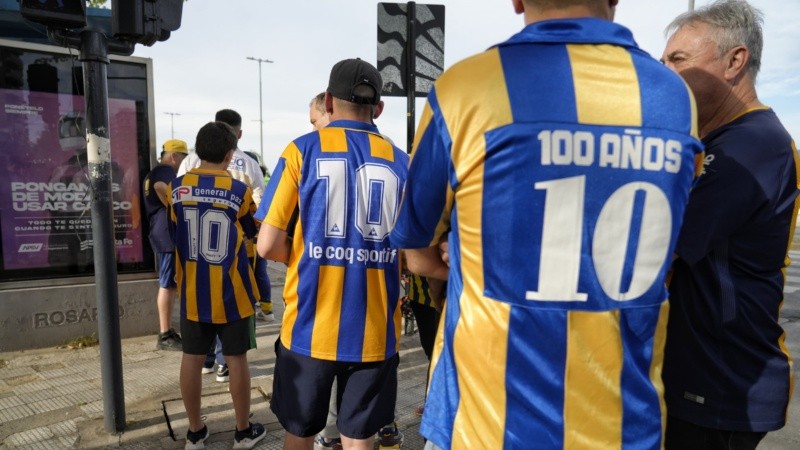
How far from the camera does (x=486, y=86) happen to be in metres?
1.16

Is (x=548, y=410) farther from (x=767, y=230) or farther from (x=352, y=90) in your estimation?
(x=352, y=90)

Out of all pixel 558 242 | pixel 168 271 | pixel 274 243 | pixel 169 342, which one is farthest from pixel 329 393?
pixel 169 342

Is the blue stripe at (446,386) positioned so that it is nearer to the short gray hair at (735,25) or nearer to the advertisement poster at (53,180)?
the short gray hair at (735,25)

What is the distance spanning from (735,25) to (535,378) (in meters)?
1.32

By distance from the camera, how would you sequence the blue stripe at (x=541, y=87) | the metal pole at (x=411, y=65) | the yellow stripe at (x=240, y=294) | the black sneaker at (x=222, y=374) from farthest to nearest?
the black sneaker at (x=222, y=374) < the metal pole at (x=411, y=65) < the yellow stripe at (x=240, y=294) < the blue stripe at (x=541, y=87)

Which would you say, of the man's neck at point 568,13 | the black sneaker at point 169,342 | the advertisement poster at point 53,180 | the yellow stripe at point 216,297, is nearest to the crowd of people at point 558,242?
the man's neck at point 568,13

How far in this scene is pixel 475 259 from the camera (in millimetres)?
1202

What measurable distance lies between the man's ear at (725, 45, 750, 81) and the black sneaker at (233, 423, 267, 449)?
3.10 metres

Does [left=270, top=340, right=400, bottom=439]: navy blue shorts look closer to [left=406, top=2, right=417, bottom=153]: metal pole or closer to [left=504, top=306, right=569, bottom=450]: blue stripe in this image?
[left=504, top=306, right=569, bottom=450]: blue stripe

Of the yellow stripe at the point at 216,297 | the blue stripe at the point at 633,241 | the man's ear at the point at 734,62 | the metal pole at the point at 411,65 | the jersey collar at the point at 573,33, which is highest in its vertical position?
the metal pole at the point at 411,65

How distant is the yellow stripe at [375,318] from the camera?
228 centimetres

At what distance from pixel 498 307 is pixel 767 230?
969 mm

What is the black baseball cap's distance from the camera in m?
2.31

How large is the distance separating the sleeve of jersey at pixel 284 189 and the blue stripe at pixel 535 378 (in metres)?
1.29
